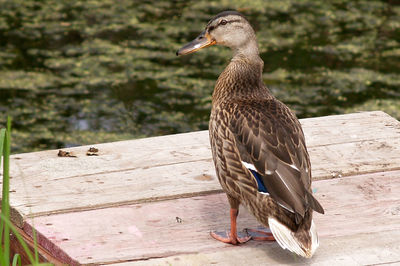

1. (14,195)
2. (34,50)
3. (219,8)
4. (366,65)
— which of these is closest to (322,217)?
(14,195)

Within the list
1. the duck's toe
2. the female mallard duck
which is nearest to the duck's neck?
the female mallard duck

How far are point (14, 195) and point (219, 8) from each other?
432 cm

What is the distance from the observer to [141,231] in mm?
2895

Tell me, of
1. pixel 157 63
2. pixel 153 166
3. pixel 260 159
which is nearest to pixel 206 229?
pixel 260 159

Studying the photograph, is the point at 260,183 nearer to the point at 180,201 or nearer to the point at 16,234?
the point at 180,201

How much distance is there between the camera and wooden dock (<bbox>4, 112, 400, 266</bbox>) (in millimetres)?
2736

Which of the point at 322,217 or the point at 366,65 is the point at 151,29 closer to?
the point at 366,65

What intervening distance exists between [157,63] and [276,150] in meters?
3.54

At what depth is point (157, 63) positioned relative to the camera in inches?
243

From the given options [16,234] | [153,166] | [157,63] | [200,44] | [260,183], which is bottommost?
[157,63]

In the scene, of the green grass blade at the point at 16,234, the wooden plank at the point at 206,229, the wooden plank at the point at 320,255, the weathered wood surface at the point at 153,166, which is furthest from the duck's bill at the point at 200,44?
the green grass blade at the point at 16,234

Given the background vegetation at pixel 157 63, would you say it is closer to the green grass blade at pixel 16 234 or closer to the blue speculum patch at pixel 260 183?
the blue speculum patch at pixel 260 183

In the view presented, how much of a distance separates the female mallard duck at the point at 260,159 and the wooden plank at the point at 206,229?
11 cm

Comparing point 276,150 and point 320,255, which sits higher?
point 276,150
